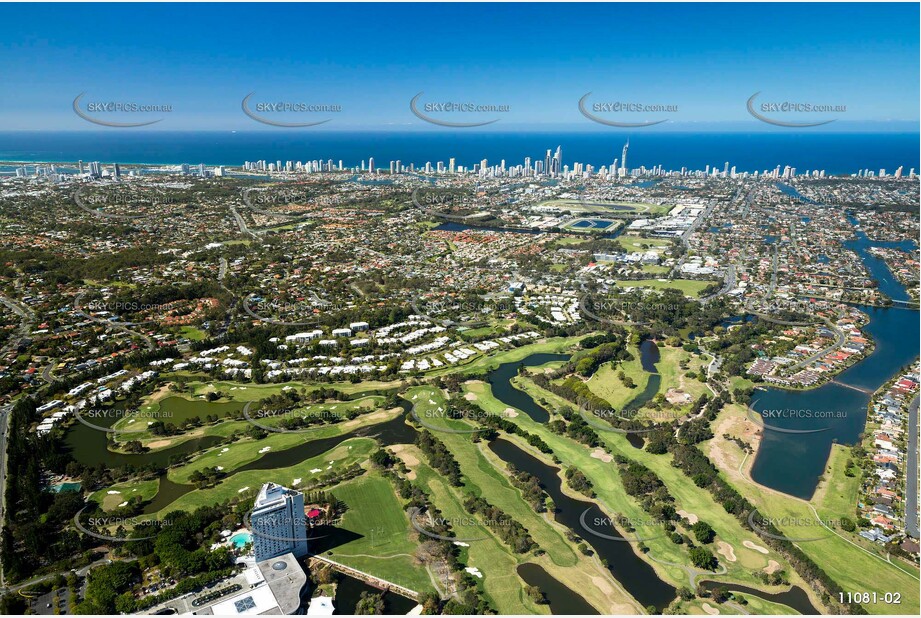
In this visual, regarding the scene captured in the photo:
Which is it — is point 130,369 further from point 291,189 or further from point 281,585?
point 291,189

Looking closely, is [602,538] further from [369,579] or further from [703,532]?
[369,579]

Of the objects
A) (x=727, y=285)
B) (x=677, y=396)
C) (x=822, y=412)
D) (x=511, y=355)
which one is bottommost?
(x=822, y=412)

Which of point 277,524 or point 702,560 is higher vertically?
point 277,524

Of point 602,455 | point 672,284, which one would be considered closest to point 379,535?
point 602,455

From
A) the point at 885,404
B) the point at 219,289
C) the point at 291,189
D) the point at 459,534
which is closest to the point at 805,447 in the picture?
the point at 885,404

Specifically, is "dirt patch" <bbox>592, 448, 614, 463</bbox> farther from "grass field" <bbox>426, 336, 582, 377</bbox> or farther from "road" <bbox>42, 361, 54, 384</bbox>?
"road" <bbox>42, 361, 54, 384</bbox>

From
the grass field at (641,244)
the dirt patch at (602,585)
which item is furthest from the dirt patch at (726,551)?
the grass field at (641,244)
